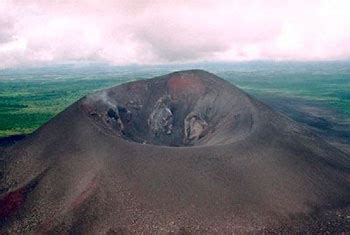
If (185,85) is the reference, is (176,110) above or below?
below

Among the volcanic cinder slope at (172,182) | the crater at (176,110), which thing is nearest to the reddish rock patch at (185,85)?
the crater at (176,110)

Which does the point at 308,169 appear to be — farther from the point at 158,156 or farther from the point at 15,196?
the point at 15,196

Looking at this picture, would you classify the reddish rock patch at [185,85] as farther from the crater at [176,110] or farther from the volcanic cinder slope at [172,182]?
the volcanic cinder slope at [172,182]

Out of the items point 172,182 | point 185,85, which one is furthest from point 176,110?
point 172,182

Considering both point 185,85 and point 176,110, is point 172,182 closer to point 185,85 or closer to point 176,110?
point 176,110

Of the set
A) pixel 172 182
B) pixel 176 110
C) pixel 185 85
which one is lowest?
pixel 176 110

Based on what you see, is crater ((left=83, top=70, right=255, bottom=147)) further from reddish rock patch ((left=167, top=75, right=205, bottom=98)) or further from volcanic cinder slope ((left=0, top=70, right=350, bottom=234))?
volcanic cinder slope ((left=0, top=70, right=350, bottom=234))
